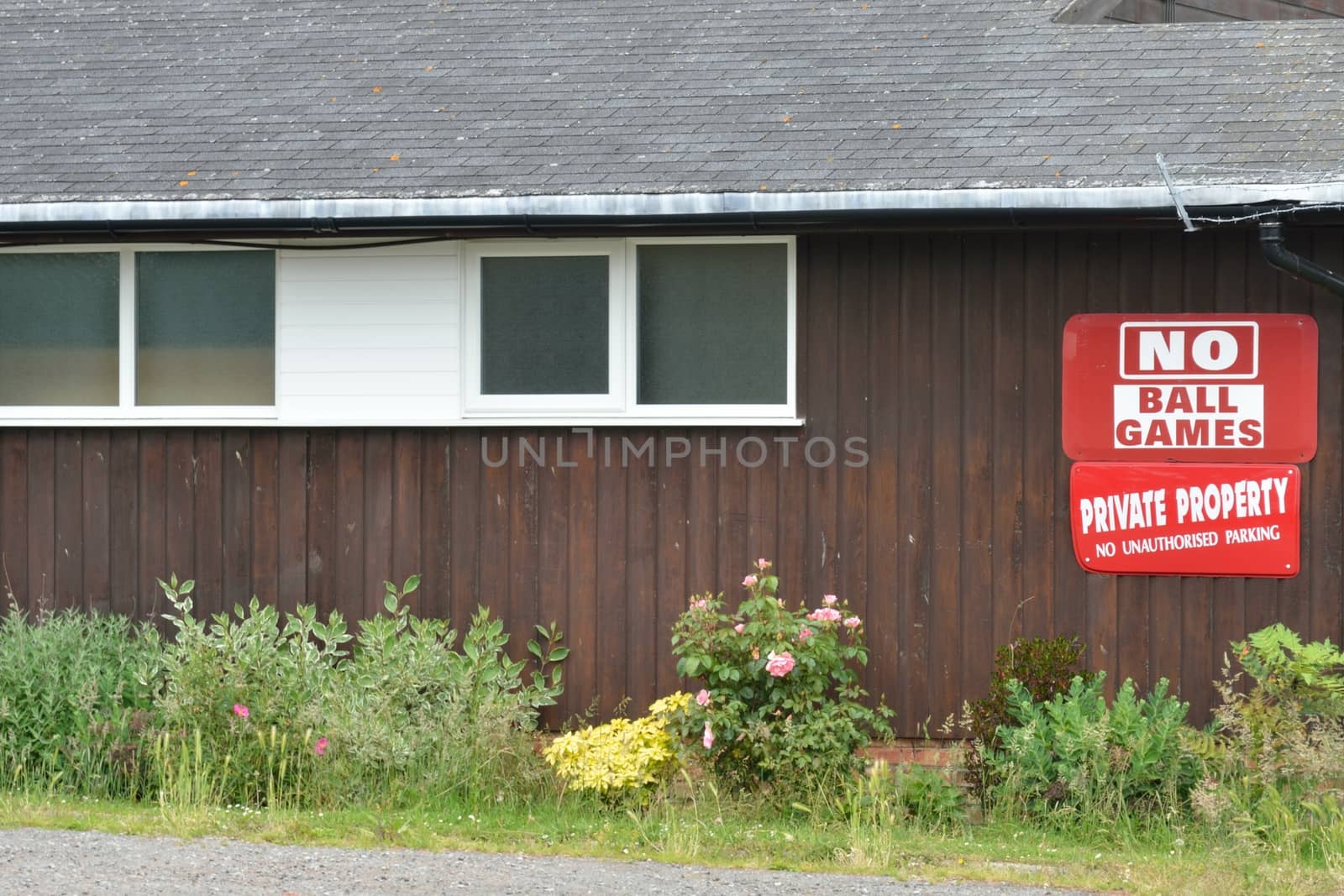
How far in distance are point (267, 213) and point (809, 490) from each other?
3.04 metres

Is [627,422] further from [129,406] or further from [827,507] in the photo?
[129,406]

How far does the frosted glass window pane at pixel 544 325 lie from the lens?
8.17 m

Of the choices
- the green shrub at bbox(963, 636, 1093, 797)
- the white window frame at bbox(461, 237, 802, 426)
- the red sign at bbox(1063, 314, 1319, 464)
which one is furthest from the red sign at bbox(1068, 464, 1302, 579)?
the white window frame at bbox(461, 237, 802, 426)

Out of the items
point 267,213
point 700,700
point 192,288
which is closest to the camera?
point 700,700

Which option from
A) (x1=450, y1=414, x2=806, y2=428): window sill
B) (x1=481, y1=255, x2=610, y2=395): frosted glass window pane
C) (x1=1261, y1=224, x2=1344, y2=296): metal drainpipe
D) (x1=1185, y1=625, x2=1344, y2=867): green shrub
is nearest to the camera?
(x1=1185, y1=625, x2=1344, y2=867): green shrub

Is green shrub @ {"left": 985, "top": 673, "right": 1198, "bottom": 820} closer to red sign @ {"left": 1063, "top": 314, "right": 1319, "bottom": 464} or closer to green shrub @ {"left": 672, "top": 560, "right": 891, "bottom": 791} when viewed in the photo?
green shrub @ {"left": 672, "top": 560, "right": 891, "bottom": 791}

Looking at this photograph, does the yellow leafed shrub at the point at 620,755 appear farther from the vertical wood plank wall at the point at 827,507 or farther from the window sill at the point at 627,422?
the window sill at the point at 627,422

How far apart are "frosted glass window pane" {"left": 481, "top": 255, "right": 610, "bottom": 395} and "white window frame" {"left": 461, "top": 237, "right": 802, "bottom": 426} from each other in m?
0.05

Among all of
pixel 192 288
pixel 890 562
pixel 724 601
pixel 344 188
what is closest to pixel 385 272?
pixel 344 188

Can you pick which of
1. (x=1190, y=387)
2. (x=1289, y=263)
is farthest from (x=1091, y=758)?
(x=1289, y=263)

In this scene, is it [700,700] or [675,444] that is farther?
[675,444]

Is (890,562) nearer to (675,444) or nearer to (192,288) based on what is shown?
(675,444)

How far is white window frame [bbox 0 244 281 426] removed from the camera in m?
8.33

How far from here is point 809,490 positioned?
7941mm
